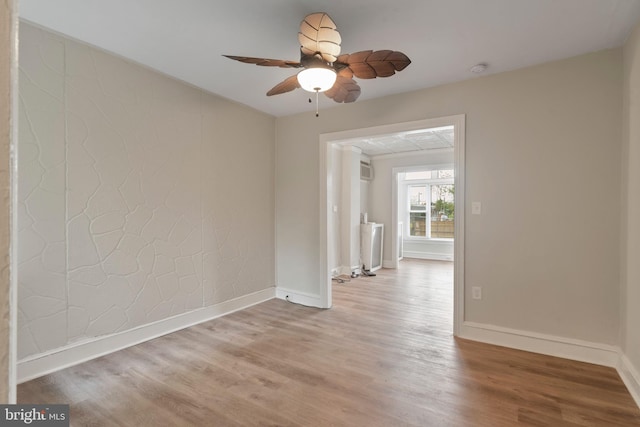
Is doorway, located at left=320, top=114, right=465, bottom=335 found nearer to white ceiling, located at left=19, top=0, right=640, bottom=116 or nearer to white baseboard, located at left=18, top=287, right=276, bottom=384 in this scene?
white ceiling, located at left=19, top=0, right=640, bottom=116

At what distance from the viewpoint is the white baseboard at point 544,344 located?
245 centimetres

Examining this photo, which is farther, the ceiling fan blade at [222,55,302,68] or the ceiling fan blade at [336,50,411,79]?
the ceiling fan blade at [222,55,302,68]

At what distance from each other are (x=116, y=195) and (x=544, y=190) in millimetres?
3708

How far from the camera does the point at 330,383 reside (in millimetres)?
2209

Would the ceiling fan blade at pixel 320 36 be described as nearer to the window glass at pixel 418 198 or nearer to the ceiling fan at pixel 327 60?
the ceiling fan at pixel 327 60

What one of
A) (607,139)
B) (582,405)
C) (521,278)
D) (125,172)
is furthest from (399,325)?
(125,172)

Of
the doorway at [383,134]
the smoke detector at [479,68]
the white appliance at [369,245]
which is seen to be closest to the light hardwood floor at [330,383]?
the doorway at [383,134]

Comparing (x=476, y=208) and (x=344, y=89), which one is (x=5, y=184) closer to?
(x=344, y=89)

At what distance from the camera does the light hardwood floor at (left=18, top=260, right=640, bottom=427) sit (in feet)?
6.10

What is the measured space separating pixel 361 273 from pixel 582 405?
4034 mm

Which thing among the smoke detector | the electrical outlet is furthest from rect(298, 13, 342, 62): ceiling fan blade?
the electrical outlet

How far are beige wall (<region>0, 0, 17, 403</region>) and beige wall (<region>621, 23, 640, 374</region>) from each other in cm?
302

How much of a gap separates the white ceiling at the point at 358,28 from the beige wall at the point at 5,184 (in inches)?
75.9

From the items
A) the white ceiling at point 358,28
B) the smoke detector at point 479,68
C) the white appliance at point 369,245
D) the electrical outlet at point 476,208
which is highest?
the white ceiling at point 358,28
